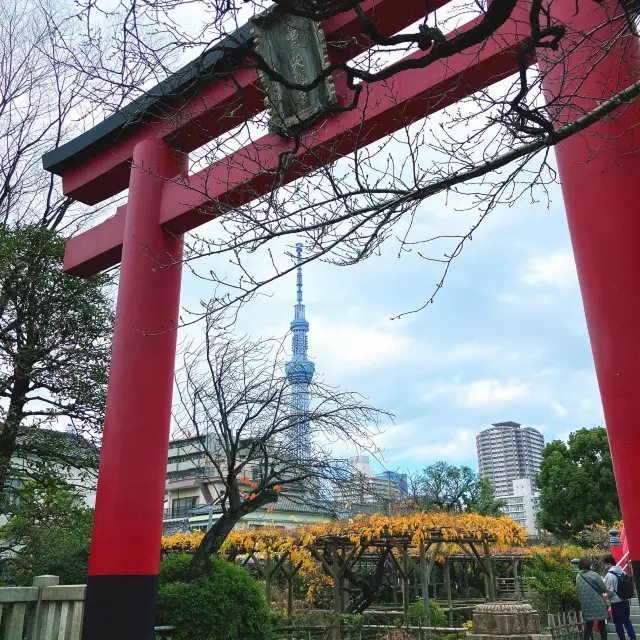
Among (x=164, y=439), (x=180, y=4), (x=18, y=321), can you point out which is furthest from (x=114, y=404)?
(x=180, y=4)

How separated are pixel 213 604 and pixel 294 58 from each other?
517 centimetres

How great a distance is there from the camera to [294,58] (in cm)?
454

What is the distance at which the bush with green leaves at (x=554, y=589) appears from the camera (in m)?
12.3

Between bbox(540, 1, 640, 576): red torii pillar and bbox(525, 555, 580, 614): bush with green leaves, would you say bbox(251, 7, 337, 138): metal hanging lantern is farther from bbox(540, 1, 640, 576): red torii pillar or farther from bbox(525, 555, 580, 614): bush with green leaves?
bbox(525, 555, 580, 614): bush with green leaves

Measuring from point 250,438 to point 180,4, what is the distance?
4.83m

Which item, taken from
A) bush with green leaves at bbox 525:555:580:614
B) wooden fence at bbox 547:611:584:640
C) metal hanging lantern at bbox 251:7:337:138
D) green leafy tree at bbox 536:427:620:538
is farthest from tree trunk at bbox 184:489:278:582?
green leafy tree at bbox 536:427:620:538

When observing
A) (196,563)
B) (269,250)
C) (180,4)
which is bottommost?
(196,563)

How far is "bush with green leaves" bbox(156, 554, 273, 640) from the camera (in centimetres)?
567

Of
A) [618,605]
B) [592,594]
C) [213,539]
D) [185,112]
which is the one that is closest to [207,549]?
[213,539]

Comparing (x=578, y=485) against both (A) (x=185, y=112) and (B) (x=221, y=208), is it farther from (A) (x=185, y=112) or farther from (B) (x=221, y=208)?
(B) (x=221, y=208)

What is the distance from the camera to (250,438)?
22.4 ft

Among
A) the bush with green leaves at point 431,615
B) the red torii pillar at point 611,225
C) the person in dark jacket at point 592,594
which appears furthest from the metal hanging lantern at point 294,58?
the bush with green leaves at point 431,615

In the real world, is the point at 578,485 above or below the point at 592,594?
above

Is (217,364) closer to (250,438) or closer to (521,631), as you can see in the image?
(250,438)
